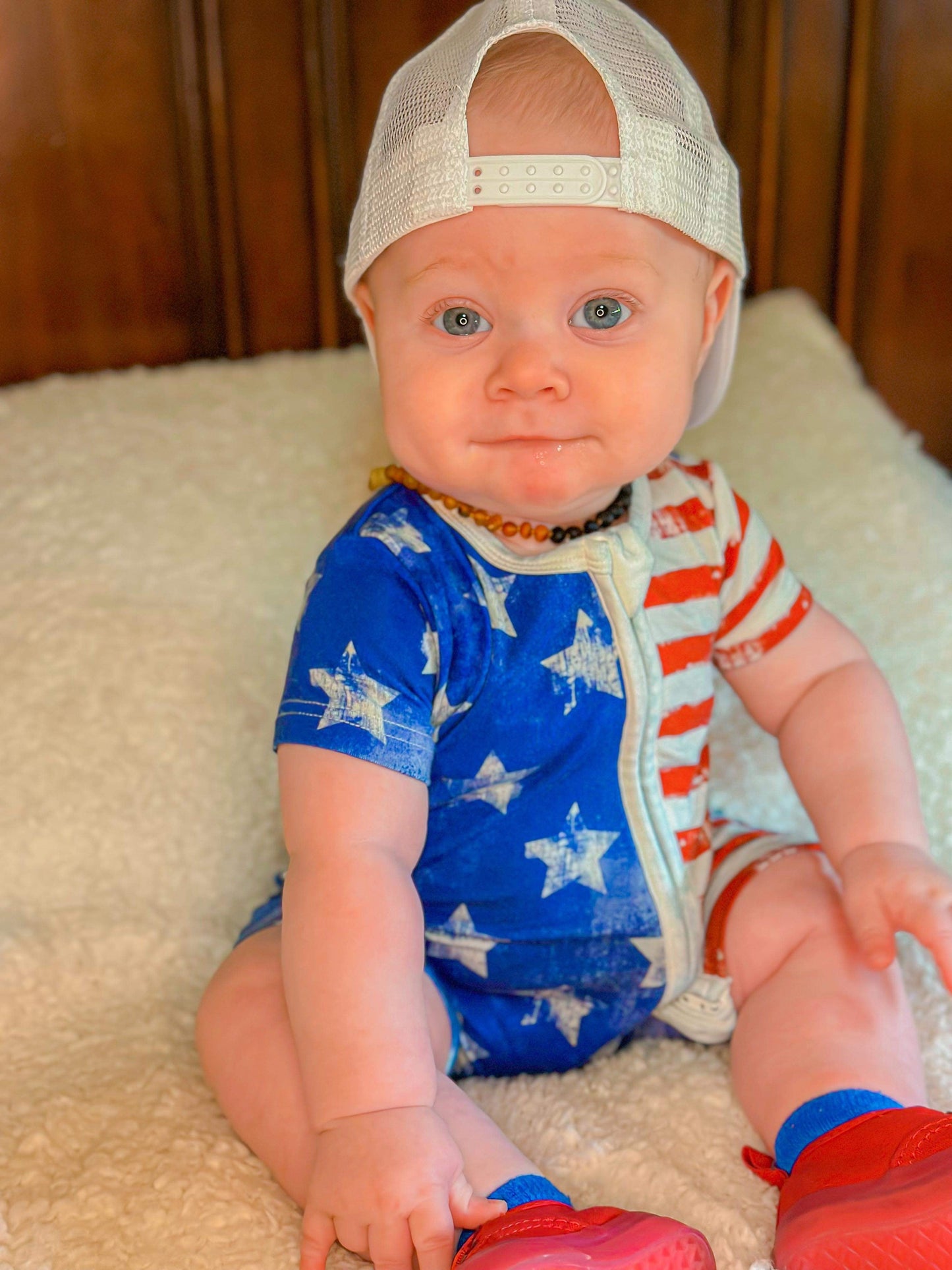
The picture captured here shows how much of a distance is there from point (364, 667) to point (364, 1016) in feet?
0.62

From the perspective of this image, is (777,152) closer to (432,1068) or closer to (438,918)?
(438,918)

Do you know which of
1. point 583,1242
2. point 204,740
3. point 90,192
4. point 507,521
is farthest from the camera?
point 90,192

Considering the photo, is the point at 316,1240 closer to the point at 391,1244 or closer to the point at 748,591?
the point at 391,1244

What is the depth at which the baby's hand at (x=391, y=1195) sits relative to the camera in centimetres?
64

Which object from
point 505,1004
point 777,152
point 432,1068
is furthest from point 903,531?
point 432,1068

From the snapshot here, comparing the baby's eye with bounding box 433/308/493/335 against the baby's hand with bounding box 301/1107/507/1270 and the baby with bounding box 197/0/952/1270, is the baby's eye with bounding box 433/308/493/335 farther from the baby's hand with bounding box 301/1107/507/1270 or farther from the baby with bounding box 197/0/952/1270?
the baby's hand with bounding box 301/1107/507/1270

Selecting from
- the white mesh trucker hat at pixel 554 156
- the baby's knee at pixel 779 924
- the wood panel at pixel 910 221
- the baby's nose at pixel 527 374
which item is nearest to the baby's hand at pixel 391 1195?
the baby's knee at pixel 779 924

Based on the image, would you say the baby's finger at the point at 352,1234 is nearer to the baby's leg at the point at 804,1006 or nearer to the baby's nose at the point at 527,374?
the baby's leg at the point at 804,1006

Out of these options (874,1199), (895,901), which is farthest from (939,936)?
(874,1199)

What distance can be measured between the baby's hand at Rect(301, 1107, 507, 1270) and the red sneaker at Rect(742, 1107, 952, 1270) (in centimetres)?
15

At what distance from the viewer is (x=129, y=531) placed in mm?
1065

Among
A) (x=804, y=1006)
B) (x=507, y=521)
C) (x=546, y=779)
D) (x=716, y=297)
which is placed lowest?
(x=804, y=1006)

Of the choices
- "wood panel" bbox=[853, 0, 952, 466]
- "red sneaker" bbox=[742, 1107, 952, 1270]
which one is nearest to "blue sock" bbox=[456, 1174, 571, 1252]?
"red sneaker" bbox=[742, 1107, 952, 1270]

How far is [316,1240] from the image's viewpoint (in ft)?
2.16
